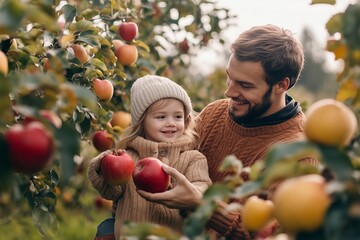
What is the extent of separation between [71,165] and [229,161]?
44 centimetres

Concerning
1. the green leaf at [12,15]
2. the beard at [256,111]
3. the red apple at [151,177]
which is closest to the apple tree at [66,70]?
the green leaf at [12,15]

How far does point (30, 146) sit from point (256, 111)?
1791 millimetres

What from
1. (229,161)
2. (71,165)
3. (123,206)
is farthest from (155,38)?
(71,165)

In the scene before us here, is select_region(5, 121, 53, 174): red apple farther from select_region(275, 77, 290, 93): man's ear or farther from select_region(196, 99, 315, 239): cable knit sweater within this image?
select_region(275, 77, 290, 93): man's ear

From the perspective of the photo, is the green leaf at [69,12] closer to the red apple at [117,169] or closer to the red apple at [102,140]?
the red apple at [117,169]

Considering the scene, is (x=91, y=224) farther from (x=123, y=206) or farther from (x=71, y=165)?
(x=71, y=165)

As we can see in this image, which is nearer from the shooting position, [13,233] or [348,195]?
[348,195]

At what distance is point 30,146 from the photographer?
1231 mm

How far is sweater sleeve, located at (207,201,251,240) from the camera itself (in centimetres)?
260

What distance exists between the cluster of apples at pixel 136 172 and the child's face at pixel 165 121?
0.58ft

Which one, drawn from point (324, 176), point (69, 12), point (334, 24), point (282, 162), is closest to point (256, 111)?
point (69, 12)

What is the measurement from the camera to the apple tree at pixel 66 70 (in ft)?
4.19

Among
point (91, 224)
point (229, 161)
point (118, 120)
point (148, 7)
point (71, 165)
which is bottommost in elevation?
point (91, 224)

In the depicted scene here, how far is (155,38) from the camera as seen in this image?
437 cm
